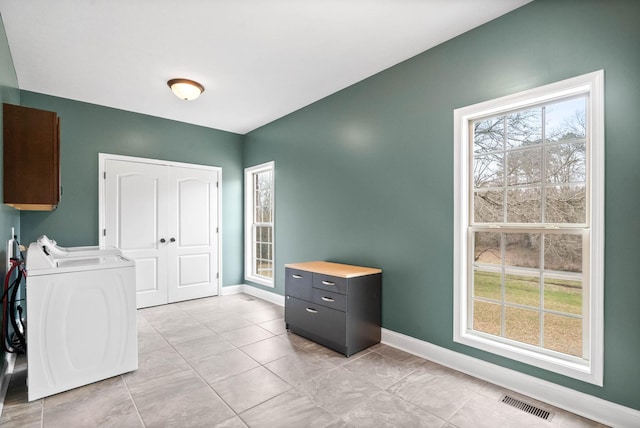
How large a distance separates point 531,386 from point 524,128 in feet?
6.18

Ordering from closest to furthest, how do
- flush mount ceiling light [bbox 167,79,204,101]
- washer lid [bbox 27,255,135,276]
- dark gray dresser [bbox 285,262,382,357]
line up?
washer lid [bbox 27,255,135,276], dark gray dresser [bbox 285,262,382,357], flush mount ceiling light [bbox 167,79,204,101]

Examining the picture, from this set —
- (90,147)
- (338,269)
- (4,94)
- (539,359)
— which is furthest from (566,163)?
(90,147)

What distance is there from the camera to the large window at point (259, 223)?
508 centimetres

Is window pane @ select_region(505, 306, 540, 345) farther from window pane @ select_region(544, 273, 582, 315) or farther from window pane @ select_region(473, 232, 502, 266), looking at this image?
window pane @ select_region(473, 232, 502, 266)

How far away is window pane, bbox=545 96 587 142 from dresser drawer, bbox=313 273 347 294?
1.98 metres

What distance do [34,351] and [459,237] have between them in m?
3.29

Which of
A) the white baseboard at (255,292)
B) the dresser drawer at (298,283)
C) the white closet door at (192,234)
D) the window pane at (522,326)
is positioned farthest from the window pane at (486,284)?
the white closet door at (192,234)

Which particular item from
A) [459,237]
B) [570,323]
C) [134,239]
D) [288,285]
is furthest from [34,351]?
[570,323]

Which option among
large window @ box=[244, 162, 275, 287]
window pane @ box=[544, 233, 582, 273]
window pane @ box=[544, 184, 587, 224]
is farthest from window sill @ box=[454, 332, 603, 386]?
large window @ box=[244, 162, 275, 287]

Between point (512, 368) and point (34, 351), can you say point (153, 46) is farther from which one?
point (512, 368)

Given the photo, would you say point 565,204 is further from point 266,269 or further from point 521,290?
point 266,269

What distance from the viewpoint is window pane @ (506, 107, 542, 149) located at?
2.32 metres

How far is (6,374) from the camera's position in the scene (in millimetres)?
2426

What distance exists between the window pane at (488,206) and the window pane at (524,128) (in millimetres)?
398
